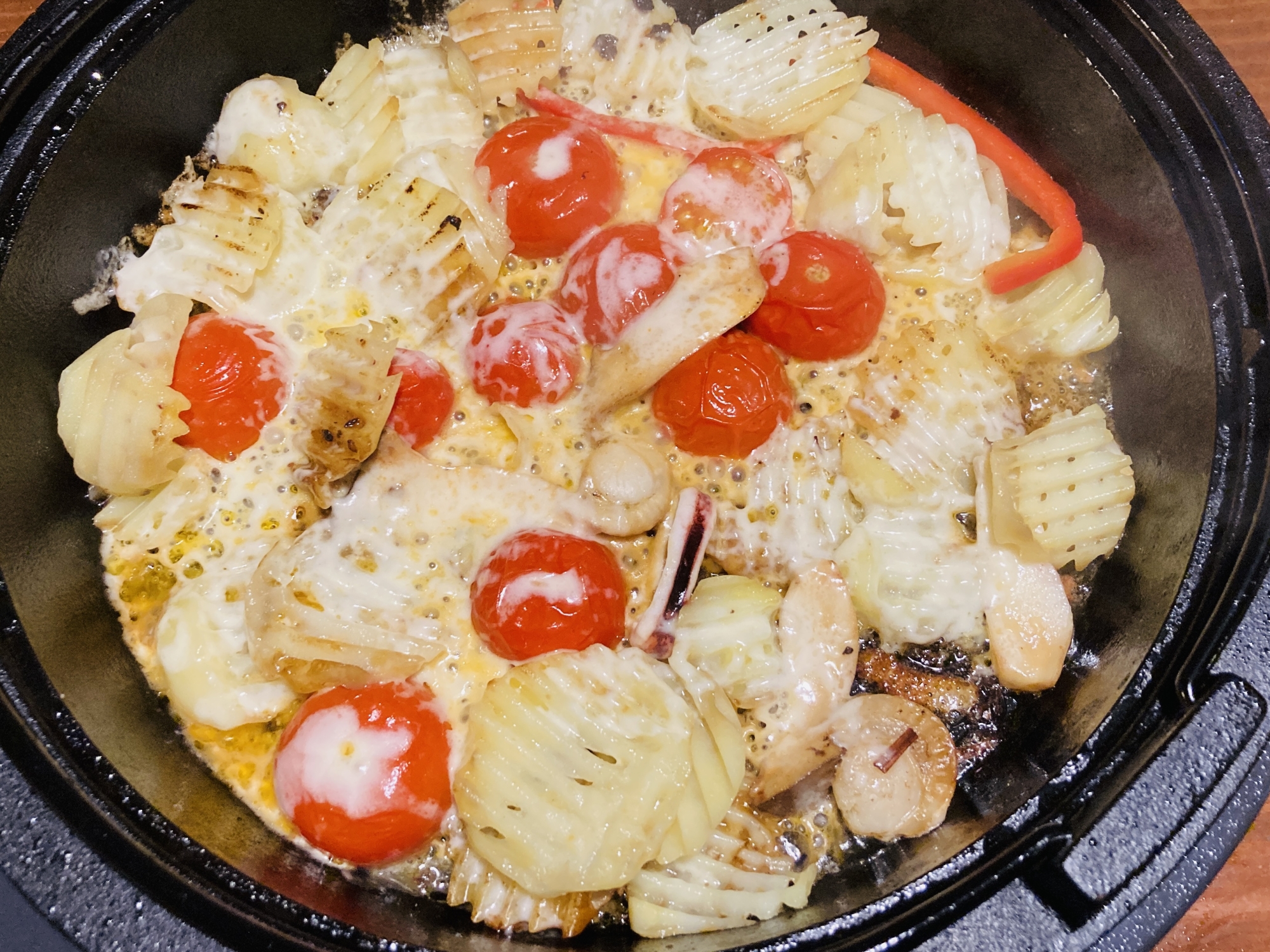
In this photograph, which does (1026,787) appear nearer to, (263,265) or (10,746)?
(10,746)

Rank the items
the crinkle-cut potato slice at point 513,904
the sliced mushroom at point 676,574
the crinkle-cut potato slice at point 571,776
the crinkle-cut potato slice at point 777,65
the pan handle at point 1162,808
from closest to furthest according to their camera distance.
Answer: the pan handle at point 1162,808
the crinkle-cut potato slice at point 571,776
the crinkle-cut potato slice at point 513,904
the sliced mushroom at point 676,574
the crinkle-cut potato slice at point 777,65

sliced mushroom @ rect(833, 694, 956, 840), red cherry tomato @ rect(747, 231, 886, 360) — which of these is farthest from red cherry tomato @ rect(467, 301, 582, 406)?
sliced mushroom @ rect(833, 694, 956, 840)

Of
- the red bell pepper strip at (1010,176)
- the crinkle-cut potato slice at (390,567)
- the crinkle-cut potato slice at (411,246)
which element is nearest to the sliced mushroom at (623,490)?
the crinkle-cut potato slice at (390,567)

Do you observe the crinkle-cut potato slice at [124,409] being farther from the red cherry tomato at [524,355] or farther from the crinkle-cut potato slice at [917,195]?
the crinkle-cut potato slice at [917,195]

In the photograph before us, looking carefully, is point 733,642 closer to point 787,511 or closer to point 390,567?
point 787,511

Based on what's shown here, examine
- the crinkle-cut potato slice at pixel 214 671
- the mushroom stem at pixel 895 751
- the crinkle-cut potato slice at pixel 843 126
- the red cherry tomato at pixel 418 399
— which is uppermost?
the crinkle-cut potato slice at pixel 843 126

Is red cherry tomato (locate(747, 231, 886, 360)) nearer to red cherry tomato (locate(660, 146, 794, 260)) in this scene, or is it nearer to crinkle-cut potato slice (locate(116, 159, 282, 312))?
red cherry tomato (locate(660, 146, 794, 260))
